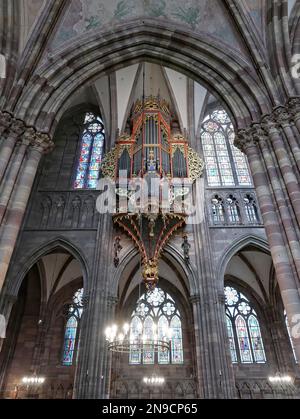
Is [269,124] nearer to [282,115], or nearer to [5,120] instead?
[282,115]

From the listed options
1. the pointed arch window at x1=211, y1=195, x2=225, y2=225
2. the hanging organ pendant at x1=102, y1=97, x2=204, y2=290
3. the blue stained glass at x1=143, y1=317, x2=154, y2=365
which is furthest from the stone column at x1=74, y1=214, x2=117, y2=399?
the pointed arch window at x1=211, y1=195, x2=225, y2=225

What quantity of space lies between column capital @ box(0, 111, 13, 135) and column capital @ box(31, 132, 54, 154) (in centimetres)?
66

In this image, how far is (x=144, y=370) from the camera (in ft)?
46.6

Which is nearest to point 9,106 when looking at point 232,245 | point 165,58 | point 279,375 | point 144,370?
point 165,58

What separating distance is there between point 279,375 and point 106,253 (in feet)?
29.9

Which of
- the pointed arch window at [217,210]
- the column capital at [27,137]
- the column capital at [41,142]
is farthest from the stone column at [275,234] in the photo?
the pointed arch window at [217,210]

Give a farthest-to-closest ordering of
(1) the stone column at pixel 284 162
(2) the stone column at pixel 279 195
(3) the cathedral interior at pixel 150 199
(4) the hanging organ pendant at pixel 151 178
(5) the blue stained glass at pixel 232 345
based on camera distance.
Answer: (5) the blue stained glass at pixel 232 345 < (4) the hanging organ pendant at pixel 151 178 < (3) the cathedral interior at pixel 150 199 < (1) the stone column at pixel 284 162 < (2) the stone column at pixel 279 195

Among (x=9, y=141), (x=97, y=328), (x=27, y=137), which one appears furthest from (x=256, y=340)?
(x=9, y=141)

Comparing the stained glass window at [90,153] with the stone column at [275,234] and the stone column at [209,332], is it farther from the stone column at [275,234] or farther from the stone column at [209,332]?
the stone column at [275,234]

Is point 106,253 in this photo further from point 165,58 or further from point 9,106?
point 165,58

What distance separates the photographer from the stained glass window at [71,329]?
47.3 ft

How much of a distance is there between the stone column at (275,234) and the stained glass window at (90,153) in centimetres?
885

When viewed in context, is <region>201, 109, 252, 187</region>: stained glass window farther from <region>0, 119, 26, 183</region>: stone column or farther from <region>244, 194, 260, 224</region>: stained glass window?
<region>0, 119, 26, 183</region>: stone column

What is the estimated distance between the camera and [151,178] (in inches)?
474
